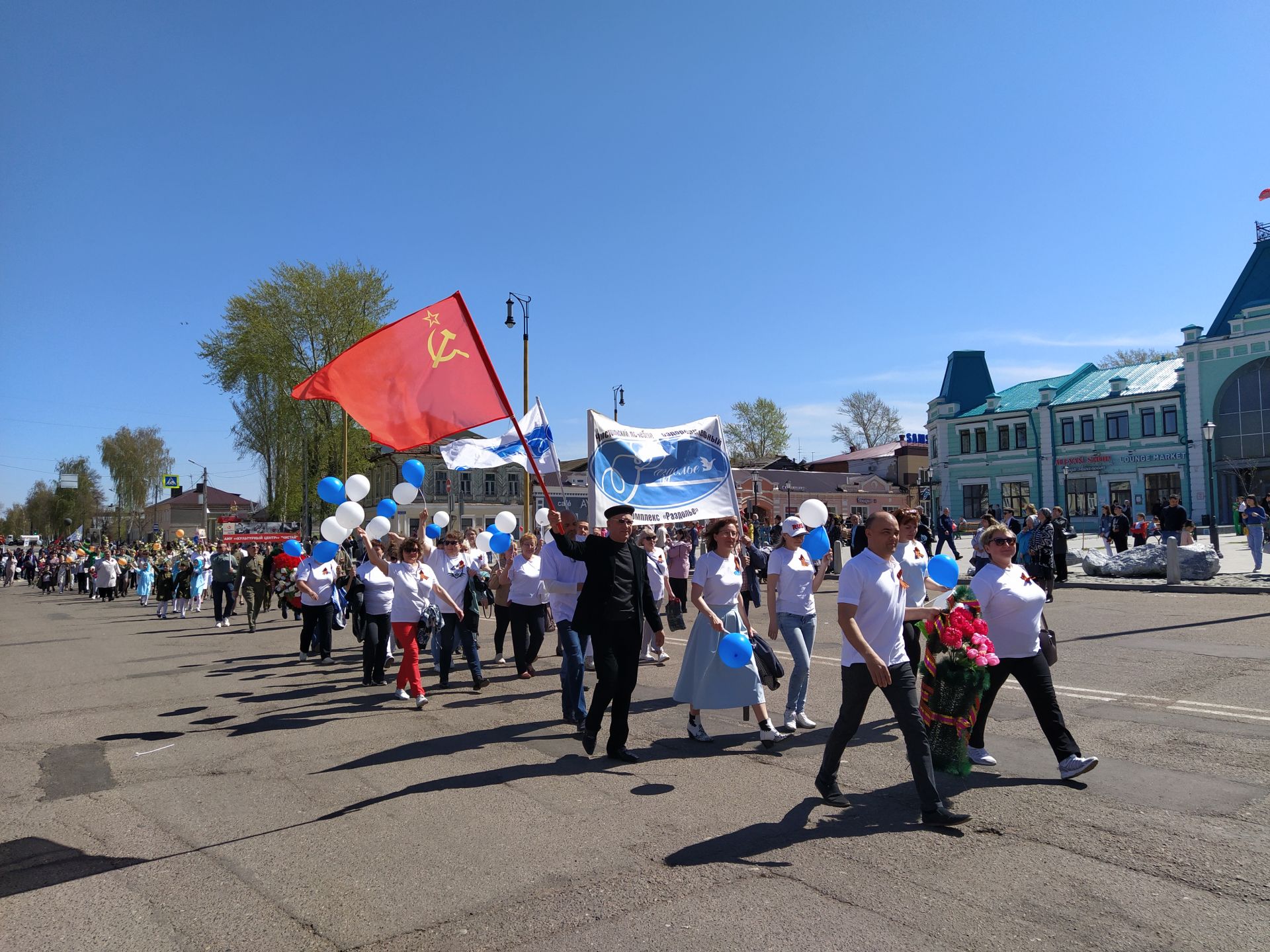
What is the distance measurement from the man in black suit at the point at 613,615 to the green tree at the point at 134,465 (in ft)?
302

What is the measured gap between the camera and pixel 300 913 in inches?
158

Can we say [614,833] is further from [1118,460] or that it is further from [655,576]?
[1118,460]

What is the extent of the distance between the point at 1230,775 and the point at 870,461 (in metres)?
84.0

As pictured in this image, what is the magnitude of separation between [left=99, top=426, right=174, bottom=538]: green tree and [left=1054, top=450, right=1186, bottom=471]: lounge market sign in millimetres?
80490

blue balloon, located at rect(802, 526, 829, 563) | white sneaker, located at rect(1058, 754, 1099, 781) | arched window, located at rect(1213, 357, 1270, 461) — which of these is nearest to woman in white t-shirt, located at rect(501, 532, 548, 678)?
blue balloon, located at rect(802, 526, 829, 563)

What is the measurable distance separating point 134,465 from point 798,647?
309 ft

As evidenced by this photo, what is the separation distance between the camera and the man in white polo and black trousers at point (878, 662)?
16.1 feet

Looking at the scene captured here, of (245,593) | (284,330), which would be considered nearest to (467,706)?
(245,593)

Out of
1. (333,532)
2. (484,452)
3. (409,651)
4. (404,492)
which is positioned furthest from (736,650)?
(484,452)

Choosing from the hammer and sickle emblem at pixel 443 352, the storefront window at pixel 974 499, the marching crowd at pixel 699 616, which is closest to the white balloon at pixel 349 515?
the marching crowd at pixel 699 616

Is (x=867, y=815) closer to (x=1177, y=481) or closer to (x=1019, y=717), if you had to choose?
(x=1019, y=717)

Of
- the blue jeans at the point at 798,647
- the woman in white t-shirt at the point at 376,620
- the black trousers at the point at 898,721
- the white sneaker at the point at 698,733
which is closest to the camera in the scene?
the black trousers at the point at 898,721

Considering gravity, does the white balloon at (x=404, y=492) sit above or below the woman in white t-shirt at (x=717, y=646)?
above

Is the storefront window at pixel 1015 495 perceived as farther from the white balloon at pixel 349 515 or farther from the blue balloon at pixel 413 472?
the white balloon at pixel 349 515
